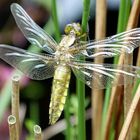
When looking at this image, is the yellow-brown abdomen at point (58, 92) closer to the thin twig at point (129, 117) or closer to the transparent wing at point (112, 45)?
the transparent wing at point (112, 45)

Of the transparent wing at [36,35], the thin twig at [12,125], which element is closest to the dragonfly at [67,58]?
the transparent wing at [36,35]

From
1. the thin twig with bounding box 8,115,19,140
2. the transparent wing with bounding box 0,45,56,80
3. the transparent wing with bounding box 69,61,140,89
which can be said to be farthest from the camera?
the transparent wing with bounding box 0,45,56,80

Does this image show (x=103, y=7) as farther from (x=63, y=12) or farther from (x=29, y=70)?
(x=63, y=12)

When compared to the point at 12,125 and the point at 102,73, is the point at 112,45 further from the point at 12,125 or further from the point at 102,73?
the point at 12,125

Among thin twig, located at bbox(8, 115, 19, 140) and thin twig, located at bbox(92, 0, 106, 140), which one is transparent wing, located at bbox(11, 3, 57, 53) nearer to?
thin twig, located at bbox(92, 0, 106, 140)

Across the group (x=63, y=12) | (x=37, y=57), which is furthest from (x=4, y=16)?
(x=37, y=57)

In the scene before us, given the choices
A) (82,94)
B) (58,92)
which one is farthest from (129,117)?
(58,92)

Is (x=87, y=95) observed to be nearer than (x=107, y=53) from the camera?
No

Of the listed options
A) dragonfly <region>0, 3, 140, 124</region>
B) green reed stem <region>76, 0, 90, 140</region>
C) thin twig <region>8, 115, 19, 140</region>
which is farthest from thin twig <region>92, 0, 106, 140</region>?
thin twig <region>8, 115, 19, 140</region>
